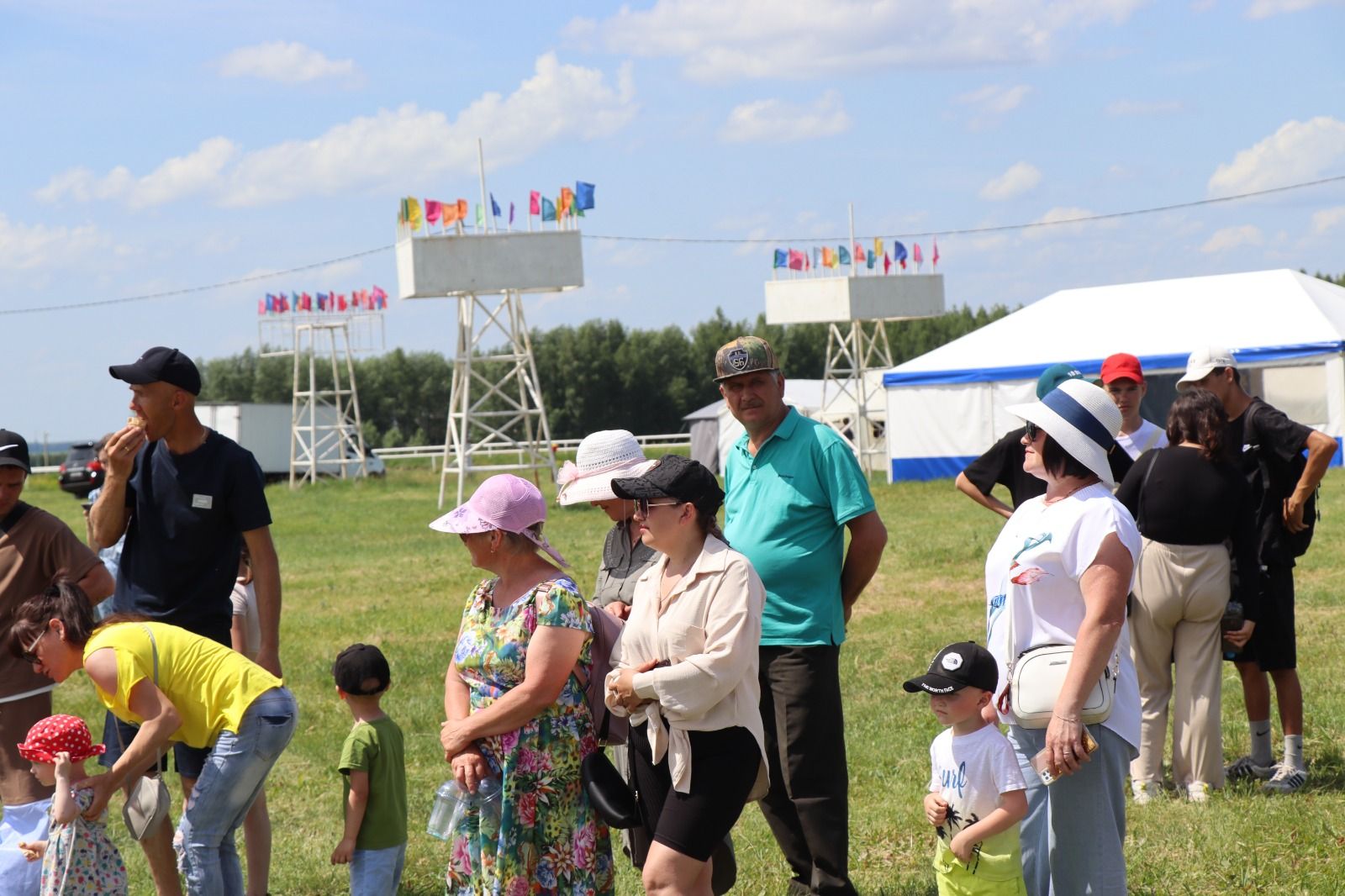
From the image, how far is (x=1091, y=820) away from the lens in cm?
405

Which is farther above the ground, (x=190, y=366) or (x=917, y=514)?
(x=190, y=366)

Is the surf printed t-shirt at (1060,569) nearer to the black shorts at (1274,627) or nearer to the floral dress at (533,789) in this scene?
the floral dress at (533,789)

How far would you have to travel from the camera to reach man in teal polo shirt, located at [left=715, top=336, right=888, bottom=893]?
517 centimetres

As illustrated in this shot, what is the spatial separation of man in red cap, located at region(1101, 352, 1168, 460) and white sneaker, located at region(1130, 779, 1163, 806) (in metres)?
1.55

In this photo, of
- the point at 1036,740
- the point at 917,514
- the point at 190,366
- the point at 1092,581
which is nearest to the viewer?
the point at 1092,581

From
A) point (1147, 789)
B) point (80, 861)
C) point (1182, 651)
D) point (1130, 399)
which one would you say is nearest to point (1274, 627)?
point (1182, 651)

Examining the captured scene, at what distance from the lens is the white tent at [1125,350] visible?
29219mm

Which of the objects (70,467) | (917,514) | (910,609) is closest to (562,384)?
(70,467)

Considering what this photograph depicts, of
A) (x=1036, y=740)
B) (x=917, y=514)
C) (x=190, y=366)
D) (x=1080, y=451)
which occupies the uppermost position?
(x=190, y=366)

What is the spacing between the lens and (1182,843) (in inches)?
231

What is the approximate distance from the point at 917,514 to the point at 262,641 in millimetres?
18559

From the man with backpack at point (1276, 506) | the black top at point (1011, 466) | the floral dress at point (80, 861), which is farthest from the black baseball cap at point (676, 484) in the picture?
the man with backpack at point (1276, 506)

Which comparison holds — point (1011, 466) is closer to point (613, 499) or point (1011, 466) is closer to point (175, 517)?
point (613, 499)

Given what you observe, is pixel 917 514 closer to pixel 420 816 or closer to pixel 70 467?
pixel 420 816
